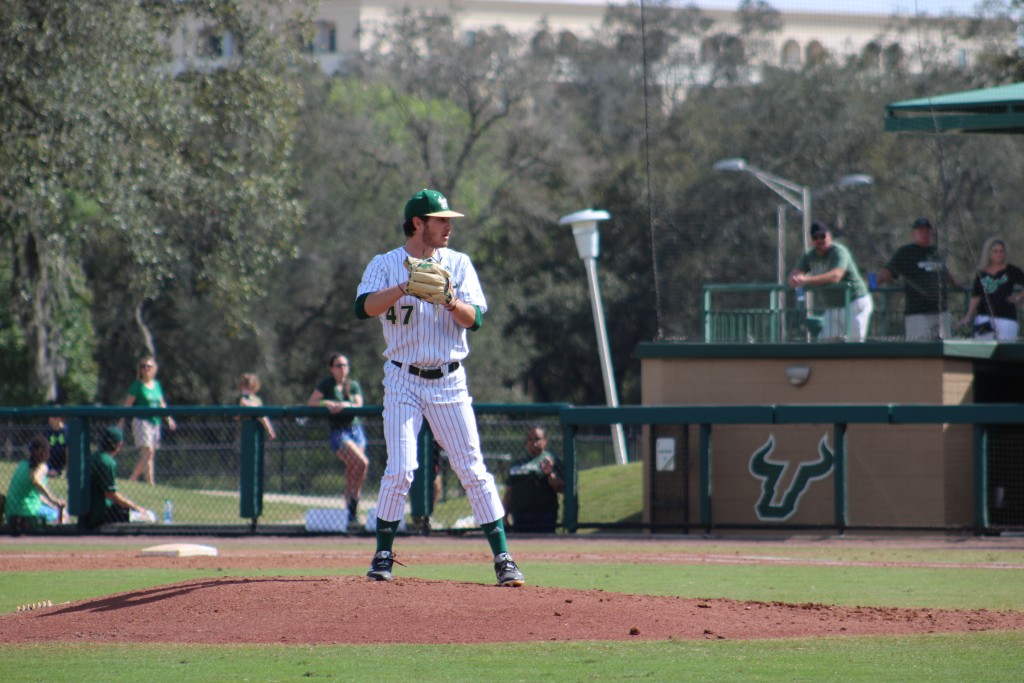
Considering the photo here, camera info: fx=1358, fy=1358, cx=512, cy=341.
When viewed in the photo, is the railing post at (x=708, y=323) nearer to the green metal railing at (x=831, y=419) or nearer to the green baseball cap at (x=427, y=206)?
the green metal railing at (x=831, y=419)

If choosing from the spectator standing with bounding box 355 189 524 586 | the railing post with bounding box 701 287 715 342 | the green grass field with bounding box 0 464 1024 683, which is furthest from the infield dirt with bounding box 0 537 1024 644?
the railing post with bounding box 701 287 715 342

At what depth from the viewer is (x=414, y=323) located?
7.12m

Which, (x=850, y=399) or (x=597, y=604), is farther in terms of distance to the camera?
(x=850, y=399)

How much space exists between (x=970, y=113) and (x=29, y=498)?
12280 mm

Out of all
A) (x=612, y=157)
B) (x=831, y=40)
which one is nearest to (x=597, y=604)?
(x=612, y=157)

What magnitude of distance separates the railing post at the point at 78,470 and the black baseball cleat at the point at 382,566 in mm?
7545

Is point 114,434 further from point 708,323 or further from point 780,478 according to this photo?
point 708,323

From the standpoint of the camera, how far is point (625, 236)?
48.7 metres

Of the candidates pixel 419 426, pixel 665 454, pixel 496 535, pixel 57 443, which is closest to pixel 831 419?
pixel 665 454

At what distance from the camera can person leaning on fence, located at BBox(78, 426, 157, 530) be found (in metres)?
14.0

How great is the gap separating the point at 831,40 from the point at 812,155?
2725 cm

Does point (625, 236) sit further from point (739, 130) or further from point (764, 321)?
point (764, 321)

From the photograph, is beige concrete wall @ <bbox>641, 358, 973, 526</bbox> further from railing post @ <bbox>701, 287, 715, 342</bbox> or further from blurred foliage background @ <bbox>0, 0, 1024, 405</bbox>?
blurred foliage background @ <bbox>0, 0, 1024, 405</bbox>

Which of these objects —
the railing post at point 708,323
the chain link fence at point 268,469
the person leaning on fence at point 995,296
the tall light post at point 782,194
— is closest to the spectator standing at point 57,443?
the chain link fence at point 268,469
